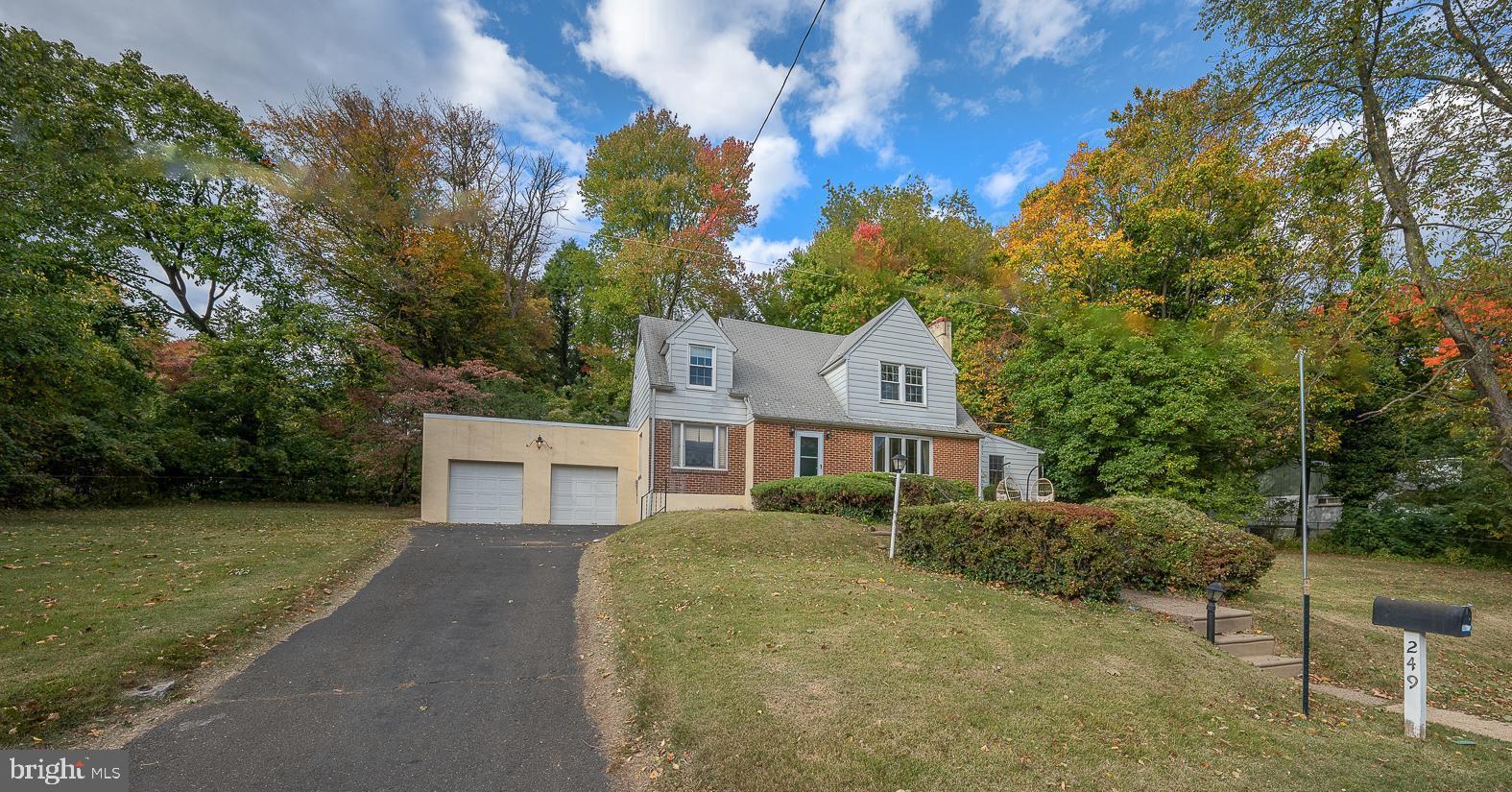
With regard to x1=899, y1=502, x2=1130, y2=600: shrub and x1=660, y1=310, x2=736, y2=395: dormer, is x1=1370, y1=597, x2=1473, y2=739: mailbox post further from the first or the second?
x1=660, y1=310, x2=736, y2=395: dormer

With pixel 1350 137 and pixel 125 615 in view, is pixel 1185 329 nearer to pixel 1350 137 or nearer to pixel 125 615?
pixel 1350 137

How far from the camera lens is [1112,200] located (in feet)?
72.8

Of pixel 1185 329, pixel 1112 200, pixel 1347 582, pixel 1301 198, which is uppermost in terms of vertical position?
pixel 1112 200

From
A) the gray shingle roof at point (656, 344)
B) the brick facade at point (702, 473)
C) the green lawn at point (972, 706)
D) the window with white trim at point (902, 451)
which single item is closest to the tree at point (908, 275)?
the window with white trim at point (902, 451)

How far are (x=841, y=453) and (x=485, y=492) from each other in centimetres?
1032

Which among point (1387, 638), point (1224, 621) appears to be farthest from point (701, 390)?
point (1387, 638)

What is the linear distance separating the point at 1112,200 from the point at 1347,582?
13881 mm

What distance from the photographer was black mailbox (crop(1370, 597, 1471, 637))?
4.79 m

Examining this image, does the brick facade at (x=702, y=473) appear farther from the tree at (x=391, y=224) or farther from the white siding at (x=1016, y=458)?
the tree at (x=391, y=224)

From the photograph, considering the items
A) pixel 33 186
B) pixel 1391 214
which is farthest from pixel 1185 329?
pixel 33 186

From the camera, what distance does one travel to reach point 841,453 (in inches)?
733

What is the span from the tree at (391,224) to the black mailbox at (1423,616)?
27127 mm

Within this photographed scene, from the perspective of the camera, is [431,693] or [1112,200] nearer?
[431,693]

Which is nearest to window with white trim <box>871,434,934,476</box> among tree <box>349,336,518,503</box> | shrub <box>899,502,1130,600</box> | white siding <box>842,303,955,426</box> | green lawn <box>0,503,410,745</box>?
white siding <box>842,303,955,426</box>
